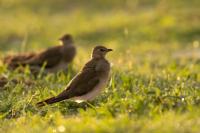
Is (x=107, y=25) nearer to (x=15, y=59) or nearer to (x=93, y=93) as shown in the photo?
(x=15, y=59)

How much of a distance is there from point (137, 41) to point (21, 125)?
27.4 ft

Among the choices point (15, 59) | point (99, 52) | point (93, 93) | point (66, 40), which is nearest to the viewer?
point (93, 93)

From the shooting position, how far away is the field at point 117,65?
7594 mm

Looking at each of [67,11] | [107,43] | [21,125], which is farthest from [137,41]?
[21,125]

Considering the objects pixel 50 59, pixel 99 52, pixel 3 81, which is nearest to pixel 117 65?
pixel 50 59

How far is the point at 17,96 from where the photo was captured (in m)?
9.61

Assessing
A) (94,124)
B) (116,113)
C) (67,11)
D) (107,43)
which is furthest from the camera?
(67,11)

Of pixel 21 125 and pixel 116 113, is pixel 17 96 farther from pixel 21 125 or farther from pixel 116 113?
pixel 116 113

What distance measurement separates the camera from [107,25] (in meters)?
18.0

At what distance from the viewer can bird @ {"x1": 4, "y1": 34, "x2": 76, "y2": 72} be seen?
12.5 meters

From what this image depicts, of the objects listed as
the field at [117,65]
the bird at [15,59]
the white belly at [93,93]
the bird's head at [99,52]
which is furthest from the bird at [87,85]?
the bird at [15,59]

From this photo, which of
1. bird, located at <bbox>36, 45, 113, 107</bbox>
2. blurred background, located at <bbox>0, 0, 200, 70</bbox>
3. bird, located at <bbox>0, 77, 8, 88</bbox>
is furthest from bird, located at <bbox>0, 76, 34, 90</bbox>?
blurred background, located at <bbox>0, 0, 200, 70</bbox>

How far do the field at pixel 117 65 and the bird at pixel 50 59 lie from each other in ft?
→ 0.73

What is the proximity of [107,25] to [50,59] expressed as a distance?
5569mm
